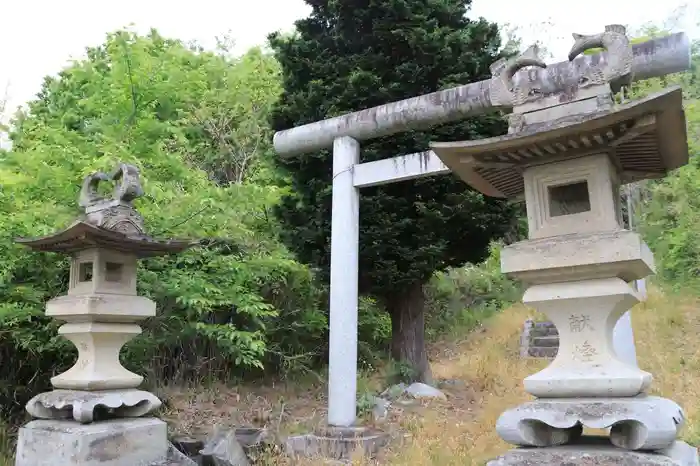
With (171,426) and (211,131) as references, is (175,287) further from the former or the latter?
(211,131)

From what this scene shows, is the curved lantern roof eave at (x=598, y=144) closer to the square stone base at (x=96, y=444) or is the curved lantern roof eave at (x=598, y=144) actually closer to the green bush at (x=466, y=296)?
the square stone base at (x=96, y=444)

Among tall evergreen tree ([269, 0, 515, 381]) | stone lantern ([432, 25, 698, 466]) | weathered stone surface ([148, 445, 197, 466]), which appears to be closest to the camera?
stone lantern ([432, 25, 698, 466])

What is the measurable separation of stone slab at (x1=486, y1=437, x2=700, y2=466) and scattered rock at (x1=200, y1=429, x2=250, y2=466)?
333 cm

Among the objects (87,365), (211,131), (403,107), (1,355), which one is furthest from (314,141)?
(211,131)

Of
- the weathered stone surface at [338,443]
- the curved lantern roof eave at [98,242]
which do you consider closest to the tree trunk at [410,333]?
the weathered stone surface at [338,443]

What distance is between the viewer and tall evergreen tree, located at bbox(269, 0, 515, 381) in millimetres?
7895

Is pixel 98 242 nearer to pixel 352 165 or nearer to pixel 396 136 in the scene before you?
pixel 352 165

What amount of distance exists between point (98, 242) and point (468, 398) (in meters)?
5.79

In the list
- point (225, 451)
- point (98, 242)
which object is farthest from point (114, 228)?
point (225, 451)

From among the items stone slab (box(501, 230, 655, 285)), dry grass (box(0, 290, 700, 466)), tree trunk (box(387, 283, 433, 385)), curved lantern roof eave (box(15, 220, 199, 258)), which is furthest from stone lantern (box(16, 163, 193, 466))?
tree trunk (box(387, 283, 433, 385))

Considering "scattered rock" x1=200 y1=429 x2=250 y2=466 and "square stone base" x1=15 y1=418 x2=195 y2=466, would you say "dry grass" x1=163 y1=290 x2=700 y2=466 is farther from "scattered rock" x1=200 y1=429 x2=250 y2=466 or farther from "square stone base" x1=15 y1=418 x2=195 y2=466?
"square stone base" x1=15 y1=418 x2=195 y2=466

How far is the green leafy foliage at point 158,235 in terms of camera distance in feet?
22.0

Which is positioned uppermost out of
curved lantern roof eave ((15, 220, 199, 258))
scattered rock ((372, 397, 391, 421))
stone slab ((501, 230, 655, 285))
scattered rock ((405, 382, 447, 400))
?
curved lantern roof eave ((15, 220, 199, 258))

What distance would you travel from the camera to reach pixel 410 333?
351 inches
